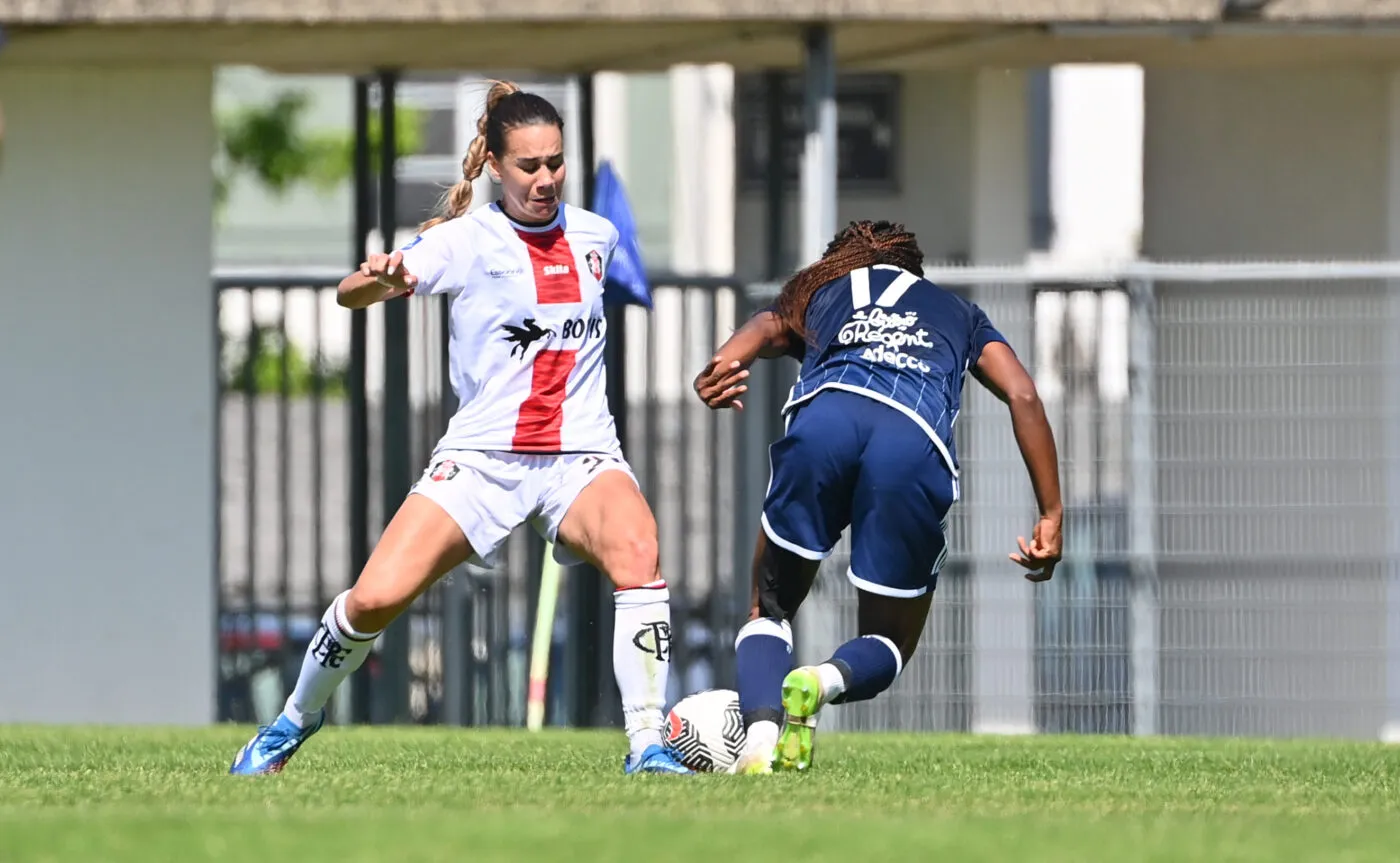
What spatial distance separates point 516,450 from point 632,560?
44 centimetres

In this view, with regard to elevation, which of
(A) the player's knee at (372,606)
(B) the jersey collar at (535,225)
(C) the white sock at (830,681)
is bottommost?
(C) the white sock at (830,681)

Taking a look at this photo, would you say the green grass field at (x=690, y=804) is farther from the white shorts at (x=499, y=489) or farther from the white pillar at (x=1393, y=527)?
the white pillar at (x=1393, y=527)

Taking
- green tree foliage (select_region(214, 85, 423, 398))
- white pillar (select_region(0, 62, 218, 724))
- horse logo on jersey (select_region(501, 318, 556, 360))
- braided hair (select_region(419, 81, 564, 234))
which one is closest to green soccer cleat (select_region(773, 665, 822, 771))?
horse logo on jersey (select_region(501, 318, 556, 360))

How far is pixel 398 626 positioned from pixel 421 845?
8.21 meters

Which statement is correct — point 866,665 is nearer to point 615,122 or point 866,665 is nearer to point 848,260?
point 848,260

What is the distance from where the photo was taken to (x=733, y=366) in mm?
7105

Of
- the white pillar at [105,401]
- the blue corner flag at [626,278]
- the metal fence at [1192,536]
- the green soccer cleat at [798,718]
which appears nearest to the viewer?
the green soccer cleat at [798,718]

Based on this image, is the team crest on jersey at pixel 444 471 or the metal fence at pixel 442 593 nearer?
the team crest on jersey at pixel 444 471

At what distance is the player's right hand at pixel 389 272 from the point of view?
6945 millimetres

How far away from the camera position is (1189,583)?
12.1 m

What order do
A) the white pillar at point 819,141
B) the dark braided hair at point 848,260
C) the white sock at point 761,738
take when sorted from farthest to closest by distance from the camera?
the white pillar at point 819,141
the dark braided hair at point 848,260
the white sock at point 761,738

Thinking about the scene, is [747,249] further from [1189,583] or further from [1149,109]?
[1189,583]

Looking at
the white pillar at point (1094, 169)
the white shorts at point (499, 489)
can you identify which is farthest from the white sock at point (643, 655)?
the white pillar at point (1094, 169)

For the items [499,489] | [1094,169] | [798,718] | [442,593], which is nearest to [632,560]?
[499,489]
